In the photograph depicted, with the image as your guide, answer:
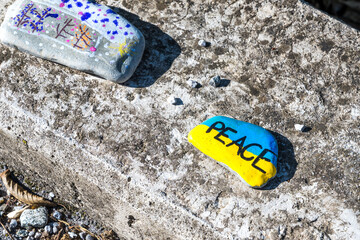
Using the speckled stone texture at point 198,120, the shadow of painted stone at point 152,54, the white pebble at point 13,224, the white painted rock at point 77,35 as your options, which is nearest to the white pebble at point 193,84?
the speckled stone texture at point 198,120

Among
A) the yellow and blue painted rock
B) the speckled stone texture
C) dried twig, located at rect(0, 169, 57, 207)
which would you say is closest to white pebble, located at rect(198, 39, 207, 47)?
the speckled stone texture

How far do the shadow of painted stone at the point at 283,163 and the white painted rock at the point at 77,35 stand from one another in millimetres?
742

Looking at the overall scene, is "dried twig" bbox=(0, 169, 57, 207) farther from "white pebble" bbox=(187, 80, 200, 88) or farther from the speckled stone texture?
"white pebble" bbox=(187, 80, 200, 88)

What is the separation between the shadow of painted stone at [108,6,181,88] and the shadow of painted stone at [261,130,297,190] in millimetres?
605

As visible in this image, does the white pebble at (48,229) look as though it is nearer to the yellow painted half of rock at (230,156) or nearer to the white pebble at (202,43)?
the yellow painted half of rock at (230,156)

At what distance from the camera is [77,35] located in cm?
173

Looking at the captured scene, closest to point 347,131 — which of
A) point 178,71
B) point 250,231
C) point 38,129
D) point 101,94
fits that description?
point 250,231

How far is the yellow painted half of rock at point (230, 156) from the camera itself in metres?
1.50

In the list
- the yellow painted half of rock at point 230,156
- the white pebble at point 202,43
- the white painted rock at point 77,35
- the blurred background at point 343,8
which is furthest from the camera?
the blurred background at point 343,8

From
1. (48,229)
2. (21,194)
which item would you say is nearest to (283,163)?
(48,229)

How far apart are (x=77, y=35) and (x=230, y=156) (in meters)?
0.89

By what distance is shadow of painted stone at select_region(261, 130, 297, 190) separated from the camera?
1.55 meters

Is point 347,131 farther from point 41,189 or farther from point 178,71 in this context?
point 41,189

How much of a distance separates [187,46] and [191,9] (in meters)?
0.22
